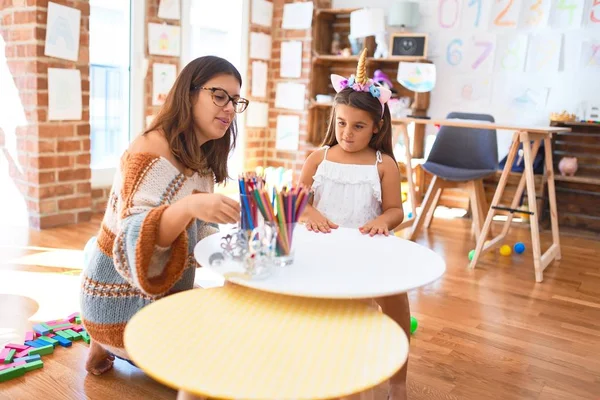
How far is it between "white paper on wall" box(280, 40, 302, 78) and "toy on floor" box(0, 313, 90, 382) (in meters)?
3.36

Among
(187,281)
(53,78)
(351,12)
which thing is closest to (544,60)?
(351,12)

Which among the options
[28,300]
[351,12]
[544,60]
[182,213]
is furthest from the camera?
[351,12]

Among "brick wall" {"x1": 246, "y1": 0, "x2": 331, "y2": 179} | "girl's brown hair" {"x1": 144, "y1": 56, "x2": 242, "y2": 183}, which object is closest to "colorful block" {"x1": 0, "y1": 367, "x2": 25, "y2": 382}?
"girl's brown hair" {"x1": 144, "y1": 56, "x2": 242, "y2": 183}

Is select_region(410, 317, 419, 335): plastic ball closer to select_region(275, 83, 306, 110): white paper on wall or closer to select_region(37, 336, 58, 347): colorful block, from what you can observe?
select_region(37, 336, 58, 347): colorful block

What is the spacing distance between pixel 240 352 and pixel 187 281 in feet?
2.33

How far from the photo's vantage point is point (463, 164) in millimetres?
3652

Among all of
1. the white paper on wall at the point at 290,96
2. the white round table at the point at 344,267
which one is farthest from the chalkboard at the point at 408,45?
the white round table at the point at 344,267

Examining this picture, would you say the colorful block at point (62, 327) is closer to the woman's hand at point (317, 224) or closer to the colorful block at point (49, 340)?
the colorful block at point (49, 340)

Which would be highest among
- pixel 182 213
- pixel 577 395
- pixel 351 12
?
pixel 351 12

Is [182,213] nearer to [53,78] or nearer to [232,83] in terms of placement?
[232,83]

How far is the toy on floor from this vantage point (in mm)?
1655

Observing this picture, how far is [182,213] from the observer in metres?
1.14

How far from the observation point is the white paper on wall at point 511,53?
171 inches

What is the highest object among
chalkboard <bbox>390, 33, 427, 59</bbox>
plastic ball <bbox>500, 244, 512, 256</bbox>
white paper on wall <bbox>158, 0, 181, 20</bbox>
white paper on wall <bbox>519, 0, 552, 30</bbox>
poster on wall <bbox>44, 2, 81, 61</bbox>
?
white paper on wall <bbox>519, 0, 552, 30</bbox>
